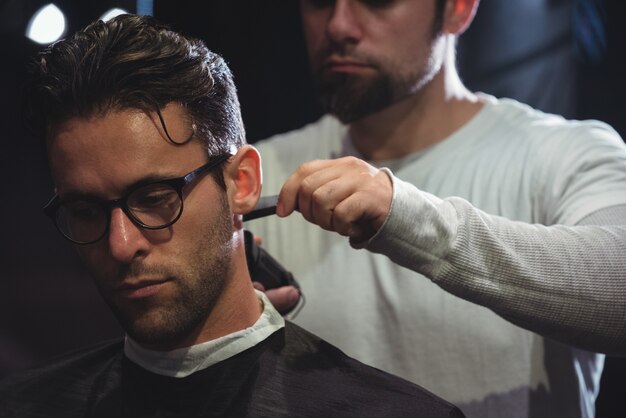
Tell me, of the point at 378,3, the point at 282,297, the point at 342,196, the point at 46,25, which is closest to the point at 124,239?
the point at 342,196

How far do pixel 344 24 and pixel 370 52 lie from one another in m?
0.09

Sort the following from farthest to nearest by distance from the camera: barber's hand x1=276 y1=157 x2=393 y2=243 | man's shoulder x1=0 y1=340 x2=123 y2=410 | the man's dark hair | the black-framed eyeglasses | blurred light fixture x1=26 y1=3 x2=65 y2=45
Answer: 1. blurred light fixture x1=26 y1=3 x2=65 y2=45
2. the man's dark hair
3. man's shoulder x1=0 y1=340 x2=123 y2=410
4. the black-framed eyeglasses
5. barber's hand x1=276 y1=157 x2=393 y2=243

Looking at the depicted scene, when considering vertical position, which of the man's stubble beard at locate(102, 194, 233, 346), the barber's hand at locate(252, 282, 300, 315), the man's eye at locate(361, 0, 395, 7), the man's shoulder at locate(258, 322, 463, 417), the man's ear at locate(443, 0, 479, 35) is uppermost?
the man's eye at locate(361, 0, 395, 7)

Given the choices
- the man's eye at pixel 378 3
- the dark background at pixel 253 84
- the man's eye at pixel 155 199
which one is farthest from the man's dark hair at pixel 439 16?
the man's eye at pixel 155 199

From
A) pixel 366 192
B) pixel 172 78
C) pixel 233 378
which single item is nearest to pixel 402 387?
pixel 233 378

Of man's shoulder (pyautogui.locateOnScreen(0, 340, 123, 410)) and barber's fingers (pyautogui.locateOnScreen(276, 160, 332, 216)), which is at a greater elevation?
barber's fingers (pyautogui.locateOnScreen(276, 160, 332, 216))

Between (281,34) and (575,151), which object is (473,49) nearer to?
(281,34)

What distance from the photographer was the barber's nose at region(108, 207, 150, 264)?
148 centimetres

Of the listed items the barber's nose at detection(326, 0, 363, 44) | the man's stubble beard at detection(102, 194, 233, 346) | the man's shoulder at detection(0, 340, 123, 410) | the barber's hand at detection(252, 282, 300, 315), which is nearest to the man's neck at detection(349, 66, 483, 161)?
the barber's nose at detection(326, 0, 363, 44)

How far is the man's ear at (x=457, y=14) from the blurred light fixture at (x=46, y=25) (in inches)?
42.8

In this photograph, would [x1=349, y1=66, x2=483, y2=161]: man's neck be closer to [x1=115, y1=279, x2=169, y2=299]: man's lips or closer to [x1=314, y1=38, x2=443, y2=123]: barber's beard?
[x1=314, y1=38, x2=443, y2=123]: barber's beard

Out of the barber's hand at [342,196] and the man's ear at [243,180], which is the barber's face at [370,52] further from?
the barber's hand at [342,196]

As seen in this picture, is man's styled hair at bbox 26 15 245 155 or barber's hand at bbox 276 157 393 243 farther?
man's styled hair at bbox 26 15 245 155

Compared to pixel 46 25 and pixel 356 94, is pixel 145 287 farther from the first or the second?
pixel 46 25
